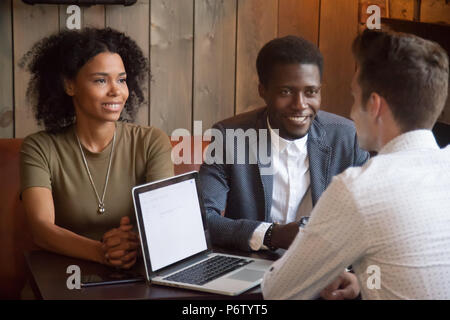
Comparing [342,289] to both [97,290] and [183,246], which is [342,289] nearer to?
[183,246]

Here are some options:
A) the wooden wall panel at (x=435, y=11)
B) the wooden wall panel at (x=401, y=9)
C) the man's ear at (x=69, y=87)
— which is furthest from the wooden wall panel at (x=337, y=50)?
the man's ear at (x=69, y=87)

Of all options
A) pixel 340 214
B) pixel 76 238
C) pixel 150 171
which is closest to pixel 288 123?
pixel 150 171

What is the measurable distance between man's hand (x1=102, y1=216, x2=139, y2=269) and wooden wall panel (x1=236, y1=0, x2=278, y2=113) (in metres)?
1.39

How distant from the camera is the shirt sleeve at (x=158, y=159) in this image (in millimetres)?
1980

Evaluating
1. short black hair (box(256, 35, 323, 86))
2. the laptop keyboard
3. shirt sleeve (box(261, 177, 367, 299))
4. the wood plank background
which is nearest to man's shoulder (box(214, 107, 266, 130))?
short black hair (box(256, 35, 323, 86))

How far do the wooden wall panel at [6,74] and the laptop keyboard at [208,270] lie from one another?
4.41ft

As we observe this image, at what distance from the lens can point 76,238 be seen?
1666mm

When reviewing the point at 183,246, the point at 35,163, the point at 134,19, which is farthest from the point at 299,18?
the point at 183,246

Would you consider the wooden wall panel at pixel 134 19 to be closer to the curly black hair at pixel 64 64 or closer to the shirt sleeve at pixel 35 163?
the curly black hair at pixel 64 64

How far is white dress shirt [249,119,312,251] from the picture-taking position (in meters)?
1.96

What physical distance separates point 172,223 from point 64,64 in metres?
0.81

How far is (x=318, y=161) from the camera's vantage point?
1.95 meters

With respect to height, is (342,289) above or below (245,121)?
below
